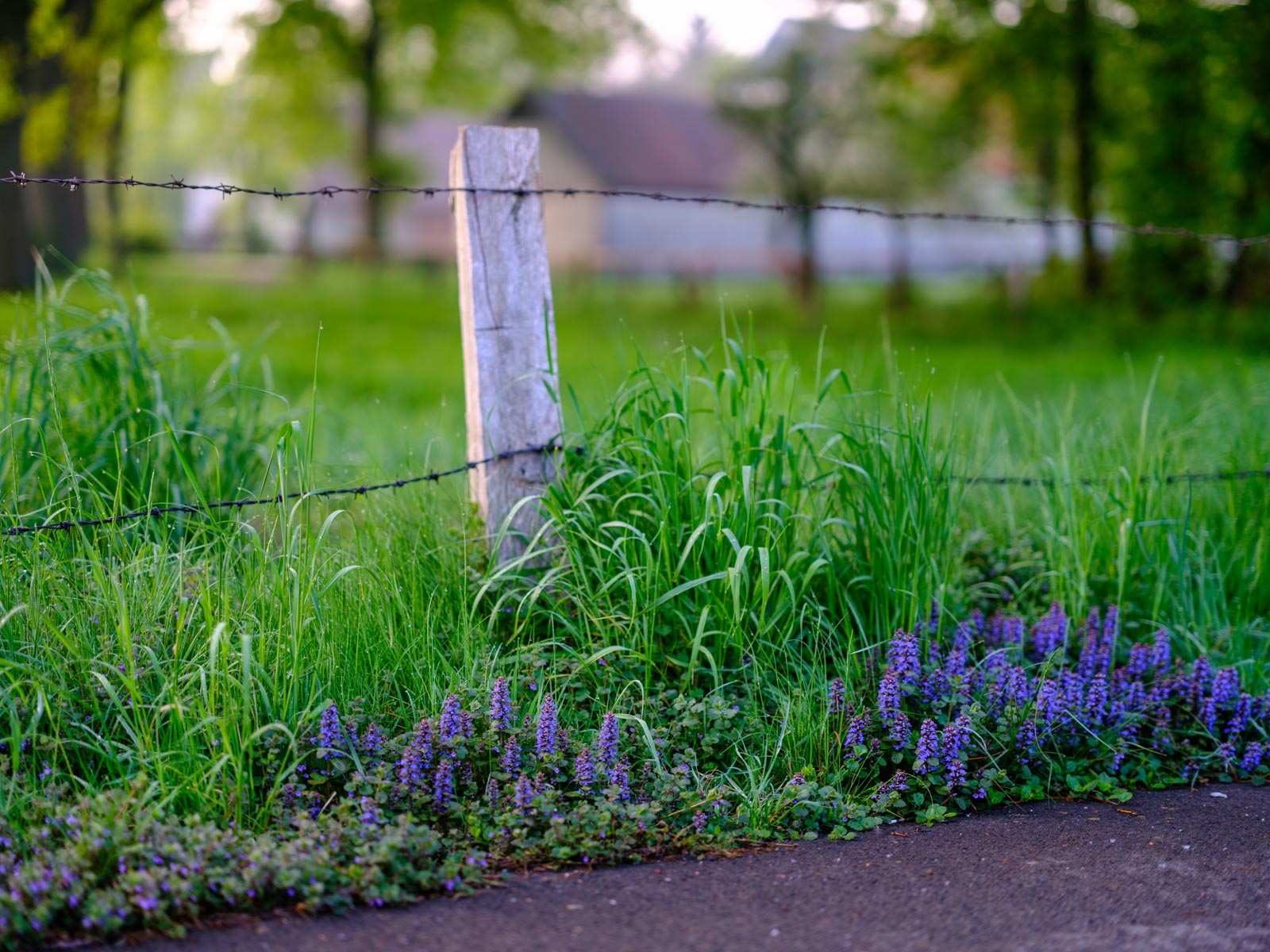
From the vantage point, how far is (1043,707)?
3.62m

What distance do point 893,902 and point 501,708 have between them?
3.85 ft

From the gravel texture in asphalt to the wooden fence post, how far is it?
1.43 metres

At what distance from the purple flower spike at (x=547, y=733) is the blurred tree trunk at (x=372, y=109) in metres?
21.7

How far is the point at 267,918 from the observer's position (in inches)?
103

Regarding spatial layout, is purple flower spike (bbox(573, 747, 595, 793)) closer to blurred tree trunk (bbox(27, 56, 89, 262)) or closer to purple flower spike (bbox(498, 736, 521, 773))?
purple flower spike (bbox(498, 736, 521, 773))

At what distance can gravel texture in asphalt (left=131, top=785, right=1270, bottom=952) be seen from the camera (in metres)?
2.60

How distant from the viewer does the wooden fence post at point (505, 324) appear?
3.90 m

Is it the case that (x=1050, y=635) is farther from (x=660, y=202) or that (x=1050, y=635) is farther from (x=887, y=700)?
(x=660, y=202)

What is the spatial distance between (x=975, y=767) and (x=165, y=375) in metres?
3.53

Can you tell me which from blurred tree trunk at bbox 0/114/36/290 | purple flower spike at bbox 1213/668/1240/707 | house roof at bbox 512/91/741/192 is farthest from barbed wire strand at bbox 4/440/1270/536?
house roof at bbox 512/91/741/192

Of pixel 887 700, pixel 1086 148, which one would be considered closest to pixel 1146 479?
pixel 887 700

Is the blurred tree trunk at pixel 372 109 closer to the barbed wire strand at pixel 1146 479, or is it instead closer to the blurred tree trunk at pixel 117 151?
the blurred tree trunk at pixel 117 151

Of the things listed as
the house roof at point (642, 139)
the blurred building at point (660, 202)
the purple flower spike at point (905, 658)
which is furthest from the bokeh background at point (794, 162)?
the house roof at point (642, 139)

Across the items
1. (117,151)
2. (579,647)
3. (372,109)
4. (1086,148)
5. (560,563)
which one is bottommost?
(579,647)
